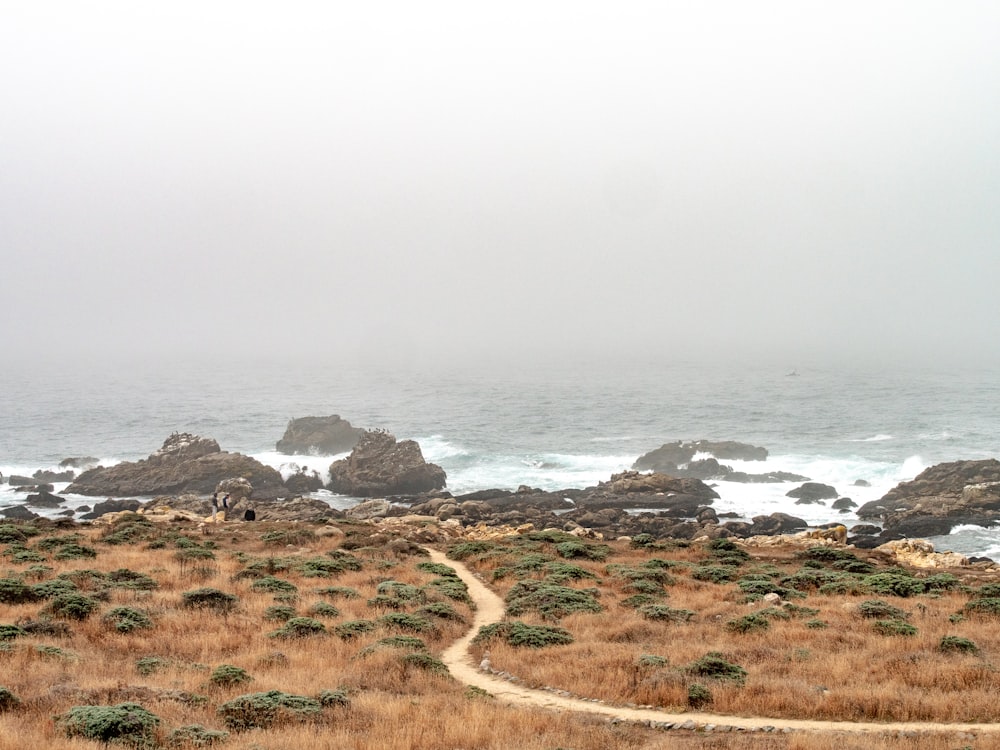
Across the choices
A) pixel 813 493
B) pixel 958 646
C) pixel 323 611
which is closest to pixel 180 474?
pixel 323 611

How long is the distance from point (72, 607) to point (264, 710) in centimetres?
963

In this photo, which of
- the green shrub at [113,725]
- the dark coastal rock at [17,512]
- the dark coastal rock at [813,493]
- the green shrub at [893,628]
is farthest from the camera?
the dark coastal rock at [813,493]

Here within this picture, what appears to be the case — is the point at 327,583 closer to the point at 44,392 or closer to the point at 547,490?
the point at 547,490

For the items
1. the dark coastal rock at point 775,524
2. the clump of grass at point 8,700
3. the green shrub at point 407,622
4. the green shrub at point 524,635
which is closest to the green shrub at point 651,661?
the green shrub at point 524,635

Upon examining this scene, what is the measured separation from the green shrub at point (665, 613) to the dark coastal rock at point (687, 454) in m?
54.9

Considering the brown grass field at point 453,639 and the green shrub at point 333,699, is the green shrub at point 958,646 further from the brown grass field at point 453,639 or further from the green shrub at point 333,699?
the green shrub at point 333,699

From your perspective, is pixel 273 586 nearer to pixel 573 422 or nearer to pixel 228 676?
pixel 228 676

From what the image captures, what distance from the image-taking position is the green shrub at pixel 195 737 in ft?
32.7

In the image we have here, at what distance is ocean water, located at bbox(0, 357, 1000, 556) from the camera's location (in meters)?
72.2

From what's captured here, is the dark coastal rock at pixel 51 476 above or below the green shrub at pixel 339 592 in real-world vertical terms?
below

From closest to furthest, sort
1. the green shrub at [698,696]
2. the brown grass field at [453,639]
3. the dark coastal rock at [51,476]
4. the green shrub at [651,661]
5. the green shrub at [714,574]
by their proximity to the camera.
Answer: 1. the brown grass field at [453,639]
2. the green shrub at [698,696]
3. the green shrub at [651,661]
4. the green shrub at [714,574]
5. the dark coastal rock at [51,476]

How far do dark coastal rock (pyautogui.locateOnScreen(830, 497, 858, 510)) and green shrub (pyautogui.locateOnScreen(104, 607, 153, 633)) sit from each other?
5193 cm

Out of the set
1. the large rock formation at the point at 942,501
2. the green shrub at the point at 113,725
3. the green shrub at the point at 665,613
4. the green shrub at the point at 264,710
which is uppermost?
the green shrub at the point at 113,725

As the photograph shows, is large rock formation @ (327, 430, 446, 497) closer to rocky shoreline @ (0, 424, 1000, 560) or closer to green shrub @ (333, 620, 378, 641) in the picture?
rocky shoreline @ (0, 424, 1000, 560)
